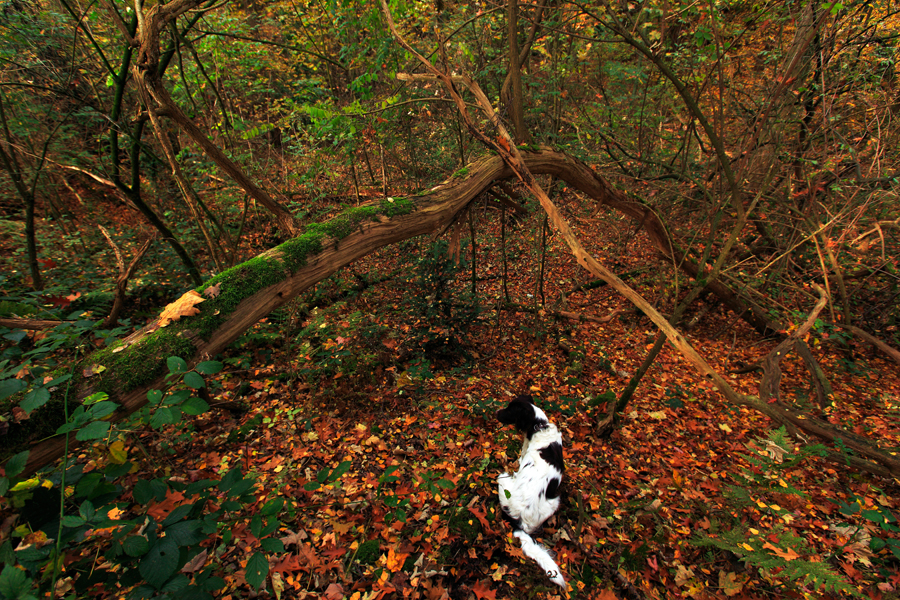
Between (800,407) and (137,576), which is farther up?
(137,576)

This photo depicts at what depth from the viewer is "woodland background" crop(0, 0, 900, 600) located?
6.41 feet

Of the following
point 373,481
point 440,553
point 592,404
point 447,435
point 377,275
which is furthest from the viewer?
point 377,275

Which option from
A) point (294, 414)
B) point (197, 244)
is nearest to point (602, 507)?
point (294, 414)

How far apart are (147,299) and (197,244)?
1717 mm

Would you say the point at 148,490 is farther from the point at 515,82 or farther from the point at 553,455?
the point at 515,82

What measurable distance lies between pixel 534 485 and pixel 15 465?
2904 millimetres

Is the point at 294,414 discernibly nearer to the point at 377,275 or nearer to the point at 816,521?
the point at 377,275

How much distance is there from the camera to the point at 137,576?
1398 mm

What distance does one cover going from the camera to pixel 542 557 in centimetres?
264

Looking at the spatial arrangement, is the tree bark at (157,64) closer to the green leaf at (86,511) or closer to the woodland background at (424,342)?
the woodland background at (424,342)

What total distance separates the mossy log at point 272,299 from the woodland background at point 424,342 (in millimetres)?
20

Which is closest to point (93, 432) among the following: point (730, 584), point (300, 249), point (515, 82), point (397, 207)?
point (300, 249)

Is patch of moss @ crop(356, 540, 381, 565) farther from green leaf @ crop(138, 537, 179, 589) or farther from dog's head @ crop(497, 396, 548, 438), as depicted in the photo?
green leaf @ crop(138, 537, 179, 589)

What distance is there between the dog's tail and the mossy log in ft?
6.00
